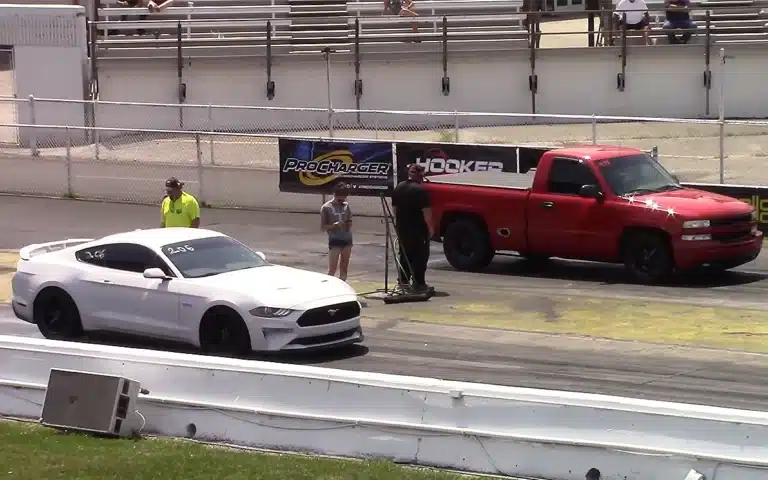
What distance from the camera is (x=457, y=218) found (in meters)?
20.5

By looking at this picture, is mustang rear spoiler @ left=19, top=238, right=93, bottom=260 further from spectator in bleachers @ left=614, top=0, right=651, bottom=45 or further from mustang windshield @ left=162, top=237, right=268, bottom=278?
spectator in bleachers @ left=614, top=0, right=651, bottom=45

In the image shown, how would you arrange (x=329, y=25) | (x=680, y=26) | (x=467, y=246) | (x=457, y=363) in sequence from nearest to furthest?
(x=457, y=363), (x=467, y=246), (x=680, y=26), (x=329, y=25)

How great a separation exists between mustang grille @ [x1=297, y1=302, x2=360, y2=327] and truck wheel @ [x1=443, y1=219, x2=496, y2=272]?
234 inches

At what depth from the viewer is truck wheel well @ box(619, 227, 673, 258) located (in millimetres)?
18438

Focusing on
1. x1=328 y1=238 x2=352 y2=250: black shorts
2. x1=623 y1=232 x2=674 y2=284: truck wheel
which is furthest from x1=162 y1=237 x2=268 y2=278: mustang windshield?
x1=623 y1=232 x2=674 y2=284: truck wheel

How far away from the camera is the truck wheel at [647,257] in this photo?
1848 cm

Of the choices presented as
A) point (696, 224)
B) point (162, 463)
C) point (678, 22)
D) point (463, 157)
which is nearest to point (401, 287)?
point (696, 224)

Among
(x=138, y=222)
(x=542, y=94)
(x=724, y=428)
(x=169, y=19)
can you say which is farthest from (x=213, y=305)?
(x=169, y=19)

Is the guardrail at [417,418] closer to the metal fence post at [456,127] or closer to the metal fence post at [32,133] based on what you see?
the metal fence post at [456,127]

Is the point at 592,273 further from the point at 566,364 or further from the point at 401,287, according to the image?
the point at 566,364

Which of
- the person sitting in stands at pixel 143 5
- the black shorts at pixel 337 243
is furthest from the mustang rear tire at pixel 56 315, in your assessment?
the person sitting in stands at pixel 143 5

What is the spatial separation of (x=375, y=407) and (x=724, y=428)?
2622 millimetres

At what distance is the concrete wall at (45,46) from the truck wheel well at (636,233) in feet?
61.5

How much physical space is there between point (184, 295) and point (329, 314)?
157 centimetres
